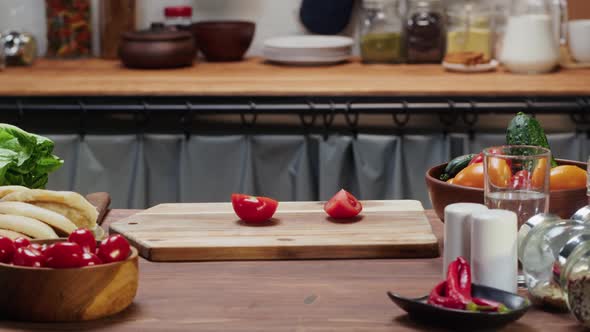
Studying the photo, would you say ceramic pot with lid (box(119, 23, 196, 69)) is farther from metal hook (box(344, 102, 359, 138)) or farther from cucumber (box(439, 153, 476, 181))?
cucumber (box(439, 153, 476, 181))

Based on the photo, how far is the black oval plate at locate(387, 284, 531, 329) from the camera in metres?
1.05

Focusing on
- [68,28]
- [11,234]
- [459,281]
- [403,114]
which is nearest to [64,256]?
[11,234]

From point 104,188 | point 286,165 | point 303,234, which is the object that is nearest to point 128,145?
point 104,188

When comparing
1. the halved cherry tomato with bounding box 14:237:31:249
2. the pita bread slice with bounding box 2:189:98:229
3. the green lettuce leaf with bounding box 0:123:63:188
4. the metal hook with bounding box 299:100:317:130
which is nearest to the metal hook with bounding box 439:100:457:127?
the metal hook with bounding box 299:100:317:130

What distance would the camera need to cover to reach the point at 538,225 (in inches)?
46.8

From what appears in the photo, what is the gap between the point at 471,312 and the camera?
105 centimetres

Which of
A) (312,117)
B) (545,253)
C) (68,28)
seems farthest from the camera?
(68,28)

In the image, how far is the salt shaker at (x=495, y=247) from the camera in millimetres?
1155

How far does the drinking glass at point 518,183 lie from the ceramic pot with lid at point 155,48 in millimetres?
2037

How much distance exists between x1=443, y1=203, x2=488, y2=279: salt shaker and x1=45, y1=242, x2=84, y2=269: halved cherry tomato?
441 mm

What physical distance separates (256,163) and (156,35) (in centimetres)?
62

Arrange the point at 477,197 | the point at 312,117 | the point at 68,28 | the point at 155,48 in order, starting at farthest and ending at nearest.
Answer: the point at 68,28
the point at 155,48
the point at 312,117
the point at 477,197

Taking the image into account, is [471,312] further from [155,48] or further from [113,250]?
[155,48]

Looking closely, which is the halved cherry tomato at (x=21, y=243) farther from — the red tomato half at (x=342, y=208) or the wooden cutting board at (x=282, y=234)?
the red tomato half at (x=342, y=208)
